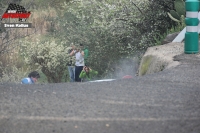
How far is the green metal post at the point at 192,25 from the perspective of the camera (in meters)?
9.27

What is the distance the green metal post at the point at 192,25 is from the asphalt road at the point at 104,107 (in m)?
2.76

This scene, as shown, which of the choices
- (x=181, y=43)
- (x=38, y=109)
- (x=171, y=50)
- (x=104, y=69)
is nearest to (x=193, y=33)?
(x=171, y=50)

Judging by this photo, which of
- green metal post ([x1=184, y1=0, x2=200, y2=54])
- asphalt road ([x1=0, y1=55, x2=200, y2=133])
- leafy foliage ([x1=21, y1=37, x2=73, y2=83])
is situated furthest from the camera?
leafy foliage ([x1=21, y1=37, x2=73, y2=83])

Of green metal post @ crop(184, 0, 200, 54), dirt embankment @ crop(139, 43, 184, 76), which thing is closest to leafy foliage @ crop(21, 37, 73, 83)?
dirt embankment @ crop(139, 43, 184, 76)

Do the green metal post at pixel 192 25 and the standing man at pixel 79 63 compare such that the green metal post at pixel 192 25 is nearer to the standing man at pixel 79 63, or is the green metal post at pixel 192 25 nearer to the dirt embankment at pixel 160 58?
the dirt embankment at pixel 160 58

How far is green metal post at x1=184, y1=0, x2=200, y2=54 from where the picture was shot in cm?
927

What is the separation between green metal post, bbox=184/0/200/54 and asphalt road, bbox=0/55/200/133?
276 centimetres

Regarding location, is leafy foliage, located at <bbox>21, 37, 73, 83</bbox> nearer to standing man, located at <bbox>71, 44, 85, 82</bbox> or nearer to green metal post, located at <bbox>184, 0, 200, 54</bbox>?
standing man, located at <bbox>71, 44, 85, 82</bbox>

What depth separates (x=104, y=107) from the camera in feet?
16.9

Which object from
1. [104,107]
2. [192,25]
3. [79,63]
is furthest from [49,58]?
[104,107]

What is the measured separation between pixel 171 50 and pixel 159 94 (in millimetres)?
4722

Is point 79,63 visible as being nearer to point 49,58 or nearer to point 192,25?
point 49,58

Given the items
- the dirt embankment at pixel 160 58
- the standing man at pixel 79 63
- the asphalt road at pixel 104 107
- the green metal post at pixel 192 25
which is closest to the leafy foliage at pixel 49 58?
the standing man at pixel 79 63

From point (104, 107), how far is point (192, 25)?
463 cm
